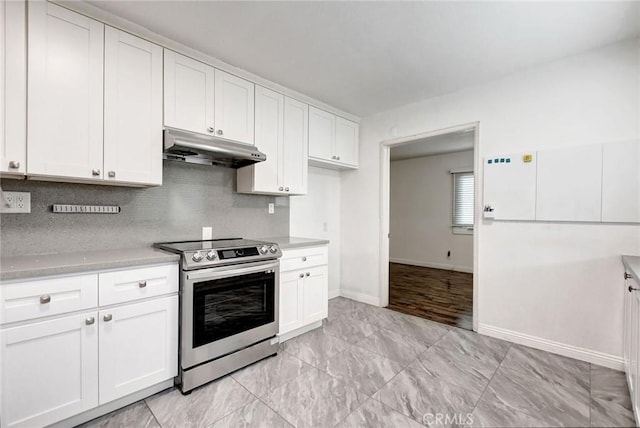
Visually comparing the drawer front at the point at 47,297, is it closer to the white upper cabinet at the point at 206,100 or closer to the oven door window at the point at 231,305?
the oven door window at the point at 231,305

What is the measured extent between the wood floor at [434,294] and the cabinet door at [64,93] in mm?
3463

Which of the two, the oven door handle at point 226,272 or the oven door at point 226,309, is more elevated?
the oven door handle at point 226,272

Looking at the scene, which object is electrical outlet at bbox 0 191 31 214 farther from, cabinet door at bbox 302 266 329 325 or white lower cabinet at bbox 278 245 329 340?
cabinet door at bbox 302 266 329 325

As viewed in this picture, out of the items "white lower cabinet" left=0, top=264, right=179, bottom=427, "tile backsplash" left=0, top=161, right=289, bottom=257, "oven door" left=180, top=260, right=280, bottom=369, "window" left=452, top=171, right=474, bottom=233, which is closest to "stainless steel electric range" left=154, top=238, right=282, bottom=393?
"oven door" left=180, top=260, right=280, bottom=369

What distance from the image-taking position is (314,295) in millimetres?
2883

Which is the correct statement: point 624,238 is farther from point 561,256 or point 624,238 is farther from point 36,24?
point 36,24

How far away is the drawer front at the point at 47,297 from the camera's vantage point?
4.59 feet

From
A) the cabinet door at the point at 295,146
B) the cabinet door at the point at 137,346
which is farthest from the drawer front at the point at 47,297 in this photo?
the cabinet door at the point at 295,146

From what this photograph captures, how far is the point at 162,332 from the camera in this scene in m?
1.88

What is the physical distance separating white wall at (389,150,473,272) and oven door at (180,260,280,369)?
4.91 meters

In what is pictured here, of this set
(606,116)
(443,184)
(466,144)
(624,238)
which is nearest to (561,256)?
(624,238)

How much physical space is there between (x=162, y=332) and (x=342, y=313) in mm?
2089

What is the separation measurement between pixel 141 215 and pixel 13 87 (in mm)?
1041

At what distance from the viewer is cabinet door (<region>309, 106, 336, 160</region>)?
329 cm
